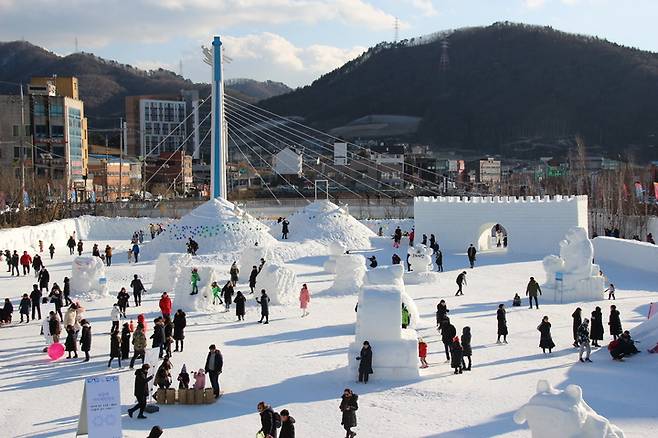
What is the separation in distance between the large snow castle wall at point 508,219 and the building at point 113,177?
41291 millimetres

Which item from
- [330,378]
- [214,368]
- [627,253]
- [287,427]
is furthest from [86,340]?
[627,253]

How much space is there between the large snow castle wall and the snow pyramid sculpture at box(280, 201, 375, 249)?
9.81ft

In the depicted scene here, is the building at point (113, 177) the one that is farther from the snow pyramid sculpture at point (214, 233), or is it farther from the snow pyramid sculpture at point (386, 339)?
the snow pyramid sculpture at point (386, 339)

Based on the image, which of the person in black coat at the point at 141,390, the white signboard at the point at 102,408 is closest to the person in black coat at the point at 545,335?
the person in black coat at the point at 141,390

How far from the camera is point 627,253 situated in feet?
99.1

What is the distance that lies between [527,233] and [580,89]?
4693 inches

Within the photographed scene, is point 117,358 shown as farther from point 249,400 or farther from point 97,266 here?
point 97,266

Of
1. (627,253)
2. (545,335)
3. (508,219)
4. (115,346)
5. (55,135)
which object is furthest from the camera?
(55,135)

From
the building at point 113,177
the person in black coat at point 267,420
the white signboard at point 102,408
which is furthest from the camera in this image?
the building at point 113,177

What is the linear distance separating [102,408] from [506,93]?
15324 cm

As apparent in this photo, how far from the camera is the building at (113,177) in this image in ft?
252

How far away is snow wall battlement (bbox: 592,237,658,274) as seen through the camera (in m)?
28.3

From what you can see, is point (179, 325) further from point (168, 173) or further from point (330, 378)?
point (168, 173)

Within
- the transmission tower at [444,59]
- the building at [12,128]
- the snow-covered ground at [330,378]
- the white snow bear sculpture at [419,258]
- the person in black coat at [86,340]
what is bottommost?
the snow-covered ground at [330,378]
